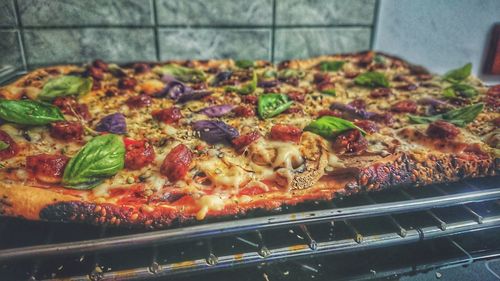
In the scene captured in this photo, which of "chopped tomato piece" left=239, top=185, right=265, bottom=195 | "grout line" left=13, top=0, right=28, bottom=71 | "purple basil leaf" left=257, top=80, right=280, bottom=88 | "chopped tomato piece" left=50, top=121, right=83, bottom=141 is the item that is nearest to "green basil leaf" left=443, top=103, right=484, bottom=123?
"purple basil leaf" left=257, top=80, right=280, bottom=88

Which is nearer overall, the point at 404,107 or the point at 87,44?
the point at 404,107

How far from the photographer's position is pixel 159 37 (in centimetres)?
198

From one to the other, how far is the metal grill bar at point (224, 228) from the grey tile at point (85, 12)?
4.57 ft

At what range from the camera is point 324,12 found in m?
2.18

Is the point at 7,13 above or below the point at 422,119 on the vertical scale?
above

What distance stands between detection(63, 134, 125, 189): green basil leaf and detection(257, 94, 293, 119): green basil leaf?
1.74ft

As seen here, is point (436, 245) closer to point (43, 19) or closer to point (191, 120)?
point (191, 120)

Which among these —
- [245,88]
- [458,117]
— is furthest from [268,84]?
[458,117]

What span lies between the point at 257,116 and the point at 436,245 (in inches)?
27.3

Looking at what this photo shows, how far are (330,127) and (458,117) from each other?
0.52 m

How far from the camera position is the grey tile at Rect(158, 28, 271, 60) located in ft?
6.59

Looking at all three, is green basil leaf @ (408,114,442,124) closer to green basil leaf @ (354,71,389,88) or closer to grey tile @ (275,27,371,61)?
green basil leaf @ (354,71,389,88)

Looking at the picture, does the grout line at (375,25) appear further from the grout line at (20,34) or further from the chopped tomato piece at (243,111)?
the grout line at (20,34)

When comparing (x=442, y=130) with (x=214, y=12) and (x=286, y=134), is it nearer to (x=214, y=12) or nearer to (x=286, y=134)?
(x=286, y=134)
